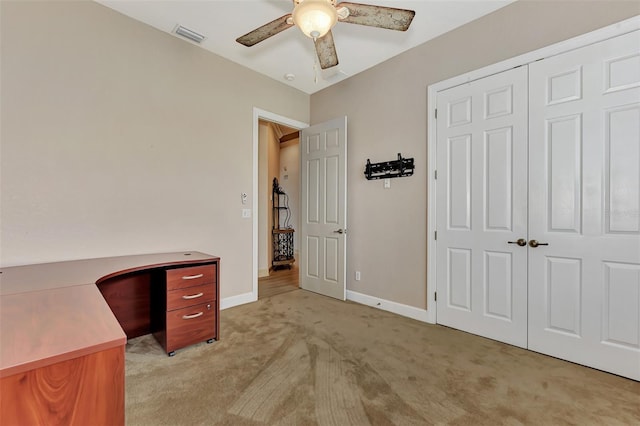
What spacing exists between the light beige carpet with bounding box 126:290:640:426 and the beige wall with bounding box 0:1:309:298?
3.49 ft

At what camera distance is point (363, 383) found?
6.34 feet

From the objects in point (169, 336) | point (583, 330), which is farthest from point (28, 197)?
point (583, 330)

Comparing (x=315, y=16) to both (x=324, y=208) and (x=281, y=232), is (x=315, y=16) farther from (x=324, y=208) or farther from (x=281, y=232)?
(x=281, y=232)

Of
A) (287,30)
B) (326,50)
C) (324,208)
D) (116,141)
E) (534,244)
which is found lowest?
(534,244)

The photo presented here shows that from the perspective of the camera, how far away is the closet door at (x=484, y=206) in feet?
8.12

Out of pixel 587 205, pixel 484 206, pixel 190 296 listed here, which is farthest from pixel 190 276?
pixel 587 205

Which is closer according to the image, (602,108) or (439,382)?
(439,382)

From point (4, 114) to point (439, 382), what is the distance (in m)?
3.70

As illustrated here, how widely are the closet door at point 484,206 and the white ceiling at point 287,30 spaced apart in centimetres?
68

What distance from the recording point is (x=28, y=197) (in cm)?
219

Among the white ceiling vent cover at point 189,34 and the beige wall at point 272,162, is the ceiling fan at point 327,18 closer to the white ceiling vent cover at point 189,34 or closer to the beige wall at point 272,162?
the white ceiling vent cover at point 189,34

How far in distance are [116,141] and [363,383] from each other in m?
2.93

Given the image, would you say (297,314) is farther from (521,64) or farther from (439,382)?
(521,64)

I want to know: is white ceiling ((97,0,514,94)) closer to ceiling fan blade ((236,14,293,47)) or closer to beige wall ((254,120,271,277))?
ceiling fan blade ((236,14,293,47))
